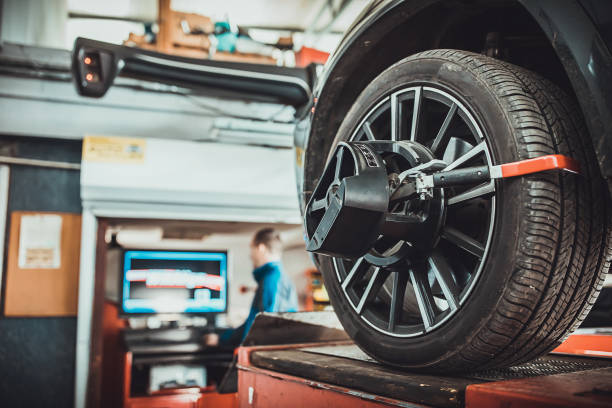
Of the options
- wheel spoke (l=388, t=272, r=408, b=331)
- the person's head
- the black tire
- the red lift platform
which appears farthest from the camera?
the person's head

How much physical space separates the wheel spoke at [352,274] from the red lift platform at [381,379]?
170 mm

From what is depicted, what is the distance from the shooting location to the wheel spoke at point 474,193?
87cm

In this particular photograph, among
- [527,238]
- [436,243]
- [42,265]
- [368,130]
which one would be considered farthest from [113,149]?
[527,238]

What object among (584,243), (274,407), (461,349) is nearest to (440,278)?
(461,349)

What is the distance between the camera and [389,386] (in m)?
0.90

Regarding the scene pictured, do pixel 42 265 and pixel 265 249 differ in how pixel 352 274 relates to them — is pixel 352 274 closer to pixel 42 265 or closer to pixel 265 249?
pixel 265 249

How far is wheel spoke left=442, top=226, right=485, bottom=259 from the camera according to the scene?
0.90m

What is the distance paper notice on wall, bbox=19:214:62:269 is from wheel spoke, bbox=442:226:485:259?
10.8 ft

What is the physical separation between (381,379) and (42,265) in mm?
3258

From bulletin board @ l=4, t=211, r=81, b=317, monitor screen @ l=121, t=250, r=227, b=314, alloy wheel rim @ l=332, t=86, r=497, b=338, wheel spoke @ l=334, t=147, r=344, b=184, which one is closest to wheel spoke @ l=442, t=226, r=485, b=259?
alloy wheel rim @ l=332, t=86, r=497, b=338

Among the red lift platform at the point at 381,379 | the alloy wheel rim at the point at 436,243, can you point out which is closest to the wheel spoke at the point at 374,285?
the alloy wheel rim at the point at 436,243

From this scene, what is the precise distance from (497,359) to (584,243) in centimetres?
24

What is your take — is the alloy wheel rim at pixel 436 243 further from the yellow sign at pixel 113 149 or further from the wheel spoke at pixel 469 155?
the yellow sign at pixel 113 149

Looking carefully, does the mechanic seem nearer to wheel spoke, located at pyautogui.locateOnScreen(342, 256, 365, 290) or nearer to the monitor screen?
the monitor screen
